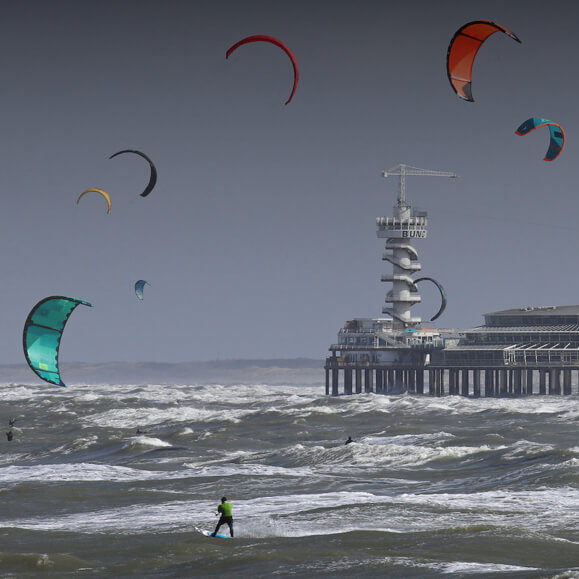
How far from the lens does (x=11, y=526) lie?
31.3 metres

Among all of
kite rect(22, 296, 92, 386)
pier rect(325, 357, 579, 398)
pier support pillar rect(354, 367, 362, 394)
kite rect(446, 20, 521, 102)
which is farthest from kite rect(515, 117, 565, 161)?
pier support pillar rect(354, 367, 362, 394)

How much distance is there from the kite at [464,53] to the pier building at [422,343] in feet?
264

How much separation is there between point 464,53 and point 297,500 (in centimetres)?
1320

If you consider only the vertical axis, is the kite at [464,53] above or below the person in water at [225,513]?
above

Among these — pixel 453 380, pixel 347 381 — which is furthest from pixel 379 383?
pixel 453 380

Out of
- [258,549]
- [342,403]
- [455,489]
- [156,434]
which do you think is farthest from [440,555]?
[342,403]

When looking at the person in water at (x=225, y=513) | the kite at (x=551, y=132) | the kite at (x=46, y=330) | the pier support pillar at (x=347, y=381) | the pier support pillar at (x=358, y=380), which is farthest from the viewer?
the pier support pillar at (x=347, y=381)

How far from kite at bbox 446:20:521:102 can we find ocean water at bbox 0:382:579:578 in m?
11.3

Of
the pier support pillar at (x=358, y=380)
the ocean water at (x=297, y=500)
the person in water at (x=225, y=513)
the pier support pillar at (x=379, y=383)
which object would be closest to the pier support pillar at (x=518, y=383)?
the pier support pillar at (x=379, y=383)

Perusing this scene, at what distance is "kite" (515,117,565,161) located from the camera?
45.7 metres

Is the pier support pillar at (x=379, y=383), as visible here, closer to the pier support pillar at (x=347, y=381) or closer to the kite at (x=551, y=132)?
the pier support pillar at (x=347, y=381)

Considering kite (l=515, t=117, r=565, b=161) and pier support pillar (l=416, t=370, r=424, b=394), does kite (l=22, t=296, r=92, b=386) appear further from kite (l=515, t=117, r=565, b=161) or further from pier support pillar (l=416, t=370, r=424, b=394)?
pier support pillar (l=416, t=370, r=424, b=394)

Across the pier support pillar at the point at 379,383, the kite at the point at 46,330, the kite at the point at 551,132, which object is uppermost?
the kite at the point at 551,132

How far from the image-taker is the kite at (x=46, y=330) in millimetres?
31703
